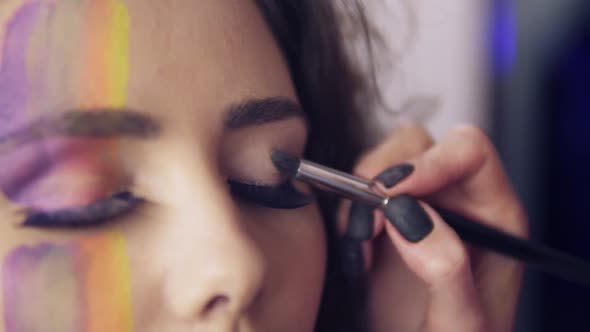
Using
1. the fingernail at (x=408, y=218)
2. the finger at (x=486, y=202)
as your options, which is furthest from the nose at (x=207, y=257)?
the finger at (x=486, y=202)

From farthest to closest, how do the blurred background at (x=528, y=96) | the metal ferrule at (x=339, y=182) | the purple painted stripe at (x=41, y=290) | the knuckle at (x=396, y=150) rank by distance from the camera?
the blurred background at (x=528, y=96) → the knuckle at (x=396, y=150) → the metal ferrule at (x=339, y=182) → the purple painted stripe at (x=41, y=290)

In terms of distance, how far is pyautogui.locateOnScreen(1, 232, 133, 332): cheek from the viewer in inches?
11.5

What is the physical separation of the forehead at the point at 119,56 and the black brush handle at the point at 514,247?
222 millimetres

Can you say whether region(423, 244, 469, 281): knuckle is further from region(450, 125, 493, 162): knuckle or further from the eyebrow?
the eyebrow

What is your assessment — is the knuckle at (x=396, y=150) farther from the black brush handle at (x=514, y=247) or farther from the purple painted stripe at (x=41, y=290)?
the purple painted stripe at (x=41, y=290)

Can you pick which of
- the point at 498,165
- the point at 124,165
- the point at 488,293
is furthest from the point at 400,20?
the point at 124,165

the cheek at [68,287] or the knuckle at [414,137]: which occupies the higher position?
the cheek at [68,287]

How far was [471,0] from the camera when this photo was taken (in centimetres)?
68

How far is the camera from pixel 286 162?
1.27 ft

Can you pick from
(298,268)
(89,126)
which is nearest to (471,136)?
(298,268)

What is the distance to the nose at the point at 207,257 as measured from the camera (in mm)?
305

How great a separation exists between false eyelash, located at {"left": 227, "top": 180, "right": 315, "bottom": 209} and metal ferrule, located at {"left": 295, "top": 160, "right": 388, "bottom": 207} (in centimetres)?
1

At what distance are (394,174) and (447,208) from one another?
9 cm

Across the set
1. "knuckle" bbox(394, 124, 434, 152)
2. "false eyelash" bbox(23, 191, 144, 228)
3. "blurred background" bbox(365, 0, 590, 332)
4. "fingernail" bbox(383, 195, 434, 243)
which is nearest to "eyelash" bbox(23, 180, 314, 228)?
"false eyelash" bbox(23, 191, 144, 228)
